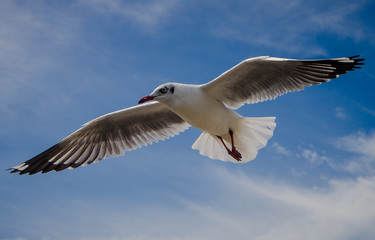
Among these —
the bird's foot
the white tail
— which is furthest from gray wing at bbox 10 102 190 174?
the bird's foot

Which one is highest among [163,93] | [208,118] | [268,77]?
[268,77]

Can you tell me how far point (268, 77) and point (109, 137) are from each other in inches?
87.6

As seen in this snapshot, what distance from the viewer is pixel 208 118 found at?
4898 mm

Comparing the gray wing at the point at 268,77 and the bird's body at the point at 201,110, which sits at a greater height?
the gray wing at the point at 268,77

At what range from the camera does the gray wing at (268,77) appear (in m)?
4.81

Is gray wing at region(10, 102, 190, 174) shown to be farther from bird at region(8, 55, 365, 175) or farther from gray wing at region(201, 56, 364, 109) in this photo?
gray wing at region(201, 56, 364, 109)

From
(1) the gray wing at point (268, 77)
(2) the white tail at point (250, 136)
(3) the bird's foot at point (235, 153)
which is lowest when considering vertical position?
(3) the bird's foot at point (235, 153)

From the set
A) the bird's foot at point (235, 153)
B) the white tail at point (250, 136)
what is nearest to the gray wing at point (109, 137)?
the white tail at point (250, 136)

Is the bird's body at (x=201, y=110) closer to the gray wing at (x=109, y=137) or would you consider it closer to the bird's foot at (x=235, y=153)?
the bird's foot at (x=235, y=153)

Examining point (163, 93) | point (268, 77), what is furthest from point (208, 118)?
point (268, 77)

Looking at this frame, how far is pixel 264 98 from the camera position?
16.8 feet

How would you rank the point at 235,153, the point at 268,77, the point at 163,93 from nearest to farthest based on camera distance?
the point at 163,93, the point at 268,77, the point at 235,153

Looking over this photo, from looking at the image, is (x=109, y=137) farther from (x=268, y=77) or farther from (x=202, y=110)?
(x=268, y=77)

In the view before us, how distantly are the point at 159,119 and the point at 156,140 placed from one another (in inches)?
11.5
